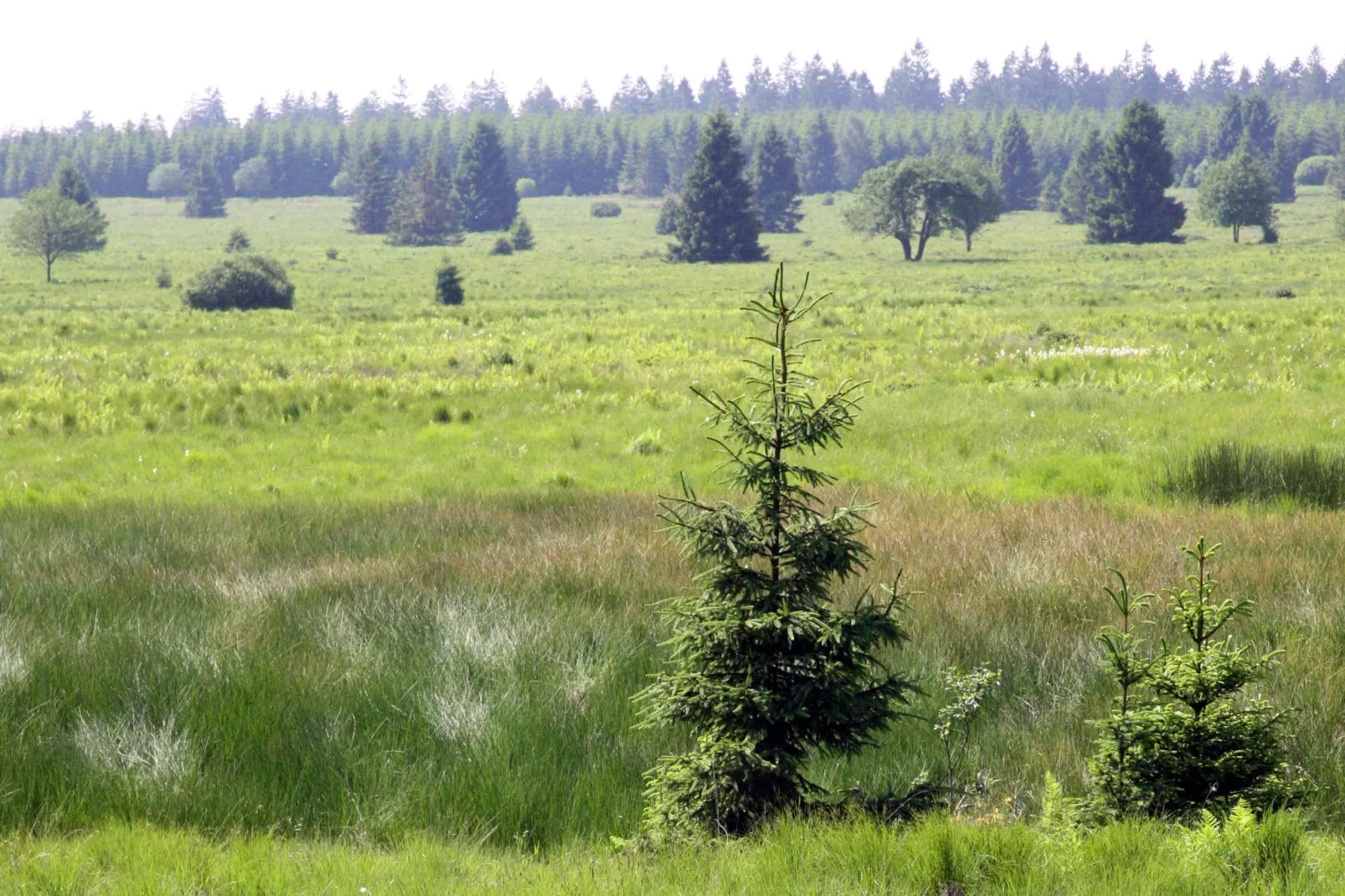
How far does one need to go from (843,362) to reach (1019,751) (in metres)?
17.5

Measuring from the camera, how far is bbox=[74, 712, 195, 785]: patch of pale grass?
4117 mm

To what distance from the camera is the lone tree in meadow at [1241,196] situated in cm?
7638

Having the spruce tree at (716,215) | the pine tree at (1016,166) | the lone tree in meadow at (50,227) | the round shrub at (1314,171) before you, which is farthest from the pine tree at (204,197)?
the round shrub at (1314,171)

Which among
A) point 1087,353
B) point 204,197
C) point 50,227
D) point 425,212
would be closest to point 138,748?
point 1087,353

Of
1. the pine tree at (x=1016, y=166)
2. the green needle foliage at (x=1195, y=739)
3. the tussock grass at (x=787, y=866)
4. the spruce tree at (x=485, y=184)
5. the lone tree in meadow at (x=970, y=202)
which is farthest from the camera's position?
the pine tree at (x=1016, y=166)

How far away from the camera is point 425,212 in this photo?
97.0 m

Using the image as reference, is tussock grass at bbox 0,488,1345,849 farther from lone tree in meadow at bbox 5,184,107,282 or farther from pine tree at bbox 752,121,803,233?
pine tree at bbox 752,121,803,233

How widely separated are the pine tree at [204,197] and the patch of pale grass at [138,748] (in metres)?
126

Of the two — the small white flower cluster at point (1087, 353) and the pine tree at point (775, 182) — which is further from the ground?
the pine tree at point (775, 182)

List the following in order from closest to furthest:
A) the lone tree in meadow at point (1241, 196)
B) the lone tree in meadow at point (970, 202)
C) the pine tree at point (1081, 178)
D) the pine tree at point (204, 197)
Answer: the lone tree in meadow at point (970, 202), the lone tree in meadow at point (1241, 196), the pine tree at point (1081, 178), the pine tree at point (204, 197)

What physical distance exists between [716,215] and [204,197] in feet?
227

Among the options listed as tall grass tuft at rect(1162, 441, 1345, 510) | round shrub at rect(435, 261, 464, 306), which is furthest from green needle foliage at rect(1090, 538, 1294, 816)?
round shrub at rect(435, 261, 464, 306)

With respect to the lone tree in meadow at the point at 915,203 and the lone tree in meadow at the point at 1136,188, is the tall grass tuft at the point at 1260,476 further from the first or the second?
the lone tree in meadow at the point at 1136,188

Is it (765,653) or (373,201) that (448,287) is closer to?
(765,653)
